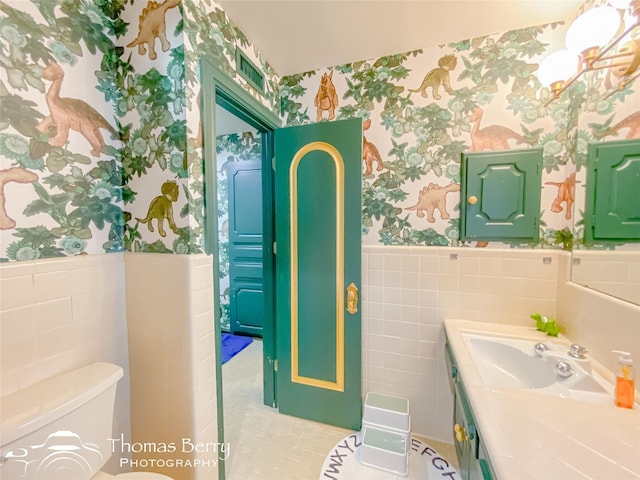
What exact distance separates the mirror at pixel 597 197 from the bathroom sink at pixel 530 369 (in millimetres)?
326

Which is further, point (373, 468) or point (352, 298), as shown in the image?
point (352, 298)

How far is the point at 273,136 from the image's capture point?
1837 millimetres

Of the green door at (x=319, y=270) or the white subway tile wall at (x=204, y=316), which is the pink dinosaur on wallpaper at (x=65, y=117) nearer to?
the white subway tile wall at (x=204, y=316)

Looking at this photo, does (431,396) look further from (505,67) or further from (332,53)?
(332,53)

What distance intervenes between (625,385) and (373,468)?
49.1 inches

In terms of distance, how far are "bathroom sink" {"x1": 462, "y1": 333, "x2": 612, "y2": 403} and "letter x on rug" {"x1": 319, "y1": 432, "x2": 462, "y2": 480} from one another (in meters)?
0.73

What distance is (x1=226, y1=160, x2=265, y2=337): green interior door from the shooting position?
3172mm

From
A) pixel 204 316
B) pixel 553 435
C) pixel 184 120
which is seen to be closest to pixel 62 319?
pixel 204 316

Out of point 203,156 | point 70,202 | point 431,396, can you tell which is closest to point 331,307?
point 431,396

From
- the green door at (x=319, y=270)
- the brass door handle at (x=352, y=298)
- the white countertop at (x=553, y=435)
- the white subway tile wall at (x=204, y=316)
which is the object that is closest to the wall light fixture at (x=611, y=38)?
the white subway tile wall at (x=204, y=316)

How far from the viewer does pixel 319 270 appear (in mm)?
1751

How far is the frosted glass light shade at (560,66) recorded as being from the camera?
1.17 metres

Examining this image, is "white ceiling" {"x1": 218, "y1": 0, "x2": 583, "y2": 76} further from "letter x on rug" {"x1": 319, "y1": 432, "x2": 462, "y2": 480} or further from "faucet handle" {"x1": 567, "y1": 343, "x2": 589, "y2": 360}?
"letter x on rug" {"x1": 319, "y1": 432, "x2": 462, "y2": 480}

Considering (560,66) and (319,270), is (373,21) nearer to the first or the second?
(560,66)
